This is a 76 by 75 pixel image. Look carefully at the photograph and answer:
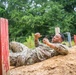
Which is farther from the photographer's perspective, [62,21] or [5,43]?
[62,21]

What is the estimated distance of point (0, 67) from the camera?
1.98 metres

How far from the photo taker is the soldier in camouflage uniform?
3473mm

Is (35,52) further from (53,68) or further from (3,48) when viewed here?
(3,48)

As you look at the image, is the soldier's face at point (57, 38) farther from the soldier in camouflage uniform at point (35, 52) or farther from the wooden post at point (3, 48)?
the wooden post at point (3, 48)

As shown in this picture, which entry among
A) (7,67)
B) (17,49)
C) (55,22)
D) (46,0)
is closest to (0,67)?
(7,67)

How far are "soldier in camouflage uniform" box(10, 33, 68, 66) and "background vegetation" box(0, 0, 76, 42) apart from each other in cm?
1062

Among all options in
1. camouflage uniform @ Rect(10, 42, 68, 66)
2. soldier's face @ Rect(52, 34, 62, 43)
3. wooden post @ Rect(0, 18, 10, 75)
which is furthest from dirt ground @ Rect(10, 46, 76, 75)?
wooden post @ Rect(0, 18, 10, 75)

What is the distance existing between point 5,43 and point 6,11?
51.3 ft

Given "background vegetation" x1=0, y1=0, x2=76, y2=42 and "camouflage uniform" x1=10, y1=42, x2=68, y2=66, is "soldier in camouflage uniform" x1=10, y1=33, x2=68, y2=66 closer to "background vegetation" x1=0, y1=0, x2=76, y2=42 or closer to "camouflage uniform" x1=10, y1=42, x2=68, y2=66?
"camouflage uniform" x1=10, y1=42, x2=68, y2=66

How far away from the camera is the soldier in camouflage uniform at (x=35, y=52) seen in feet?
11.4

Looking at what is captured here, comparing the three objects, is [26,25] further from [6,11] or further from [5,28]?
[5,28]

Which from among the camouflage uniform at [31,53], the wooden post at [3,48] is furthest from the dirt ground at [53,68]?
the wooden post at [3,48]

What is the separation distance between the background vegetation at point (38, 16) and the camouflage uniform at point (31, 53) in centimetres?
1068

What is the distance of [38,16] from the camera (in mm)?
15984
